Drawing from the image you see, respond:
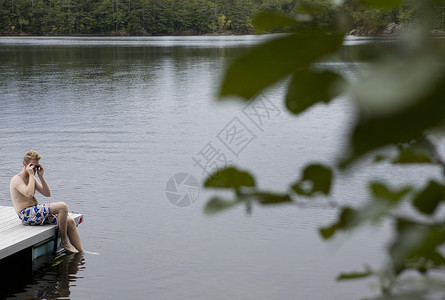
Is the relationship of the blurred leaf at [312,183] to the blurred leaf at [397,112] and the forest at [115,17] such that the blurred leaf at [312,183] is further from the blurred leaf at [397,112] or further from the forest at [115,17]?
the forest at [115,17]

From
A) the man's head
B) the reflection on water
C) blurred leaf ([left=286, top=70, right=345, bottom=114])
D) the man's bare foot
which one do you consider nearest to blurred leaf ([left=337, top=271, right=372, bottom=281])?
blurred leaf ([left=286, top=70, right=345, bottom=114])

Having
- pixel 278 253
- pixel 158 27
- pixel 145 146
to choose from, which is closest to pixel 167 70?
pixel 145 146

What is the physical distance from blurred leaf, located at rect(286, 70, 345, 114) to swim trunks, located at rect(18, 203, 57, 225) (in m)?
10.5

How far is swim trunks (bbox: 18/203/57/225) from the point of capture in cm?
1071

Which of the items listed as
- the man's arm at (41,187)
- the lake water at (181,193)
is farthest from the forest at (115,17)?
the man's arm at (41,187)

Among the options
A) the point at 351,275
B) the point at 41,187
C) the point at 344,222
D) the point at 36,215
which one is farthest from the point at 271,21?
the point at 41,187

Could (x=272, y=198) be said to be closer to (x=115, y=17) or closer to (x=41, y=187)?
(x=41, y=187)

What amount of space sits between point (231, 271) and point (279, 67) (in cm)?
1126

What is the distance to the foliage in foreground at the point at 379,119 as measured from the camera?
0.44 meters

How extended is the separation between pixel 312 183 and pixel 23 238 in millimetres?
10113

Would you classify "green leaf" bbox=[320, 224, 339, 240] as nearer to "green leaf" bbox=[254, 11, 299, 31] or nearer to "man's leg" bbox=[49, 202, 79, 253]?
"green leaf" bbox=[254, 11, 299, 31]

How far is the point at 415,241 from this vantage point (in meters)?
0.60

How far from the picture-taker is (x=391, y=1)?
575mm

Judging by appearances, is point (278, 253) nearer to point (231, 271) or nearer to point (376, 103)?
point (231, 271)
